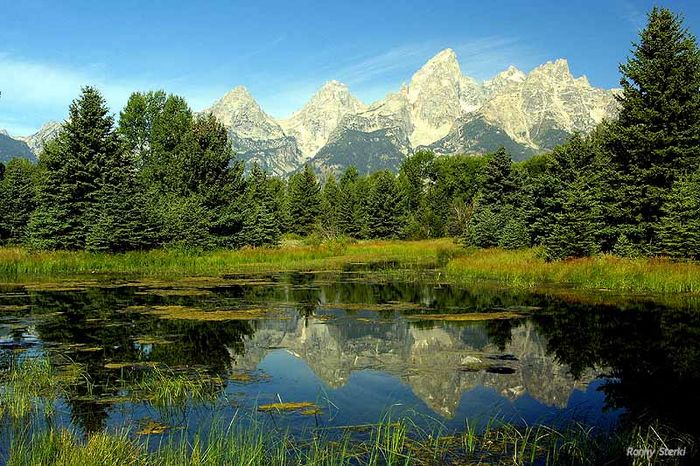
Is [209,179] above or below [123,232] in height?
above

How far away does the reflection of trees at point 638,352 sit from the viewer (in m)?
8.58

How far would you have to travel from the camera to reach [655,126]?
28469 mm

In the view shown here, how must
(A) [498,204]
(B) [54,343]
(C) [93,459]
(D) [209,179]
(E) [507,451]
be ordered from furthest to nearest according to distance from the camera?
(A) [498,204] → (D) [209,179] → (B) [54,343] → (E) [507,451] → (C) [93,459]

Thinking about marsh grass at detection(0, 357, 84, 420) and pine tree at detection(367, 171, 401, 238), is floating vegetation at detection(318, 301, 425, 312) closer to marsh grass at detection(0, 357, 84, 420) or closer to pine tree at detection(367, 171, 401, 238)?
marsh grass at detection(0, 357, 84, 420)

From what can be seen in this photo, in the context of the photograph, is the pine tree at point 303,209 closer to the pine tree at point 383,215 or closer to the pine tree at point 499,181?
the pine tree at point 383,215

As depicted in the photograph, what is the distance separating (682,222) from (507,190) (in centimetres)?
2335

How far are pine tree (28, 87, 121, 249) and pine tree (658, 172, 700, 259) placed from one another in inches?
1344

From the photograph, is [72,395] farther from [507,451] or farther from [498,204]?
[498,204]

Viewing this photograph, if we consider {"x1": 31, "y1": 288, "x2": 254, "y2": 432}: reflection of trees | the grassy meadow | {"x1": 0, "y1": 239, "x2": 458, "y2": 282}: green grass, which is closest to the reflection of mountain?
{"x1": 31, "y1": 288, "x2": 254, "y2": 432}: reflection of trees

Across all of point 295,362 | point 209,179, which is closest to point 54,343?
point 295,362

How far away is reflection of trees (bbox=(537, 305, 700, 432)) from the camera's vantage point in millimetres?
8578

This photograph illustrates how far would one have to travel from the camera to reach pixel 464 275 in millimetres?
29000

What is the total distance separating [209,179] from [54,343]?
3052 cm

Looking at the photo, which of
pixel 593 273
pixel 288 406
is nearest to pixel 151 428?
pixel 288 406
